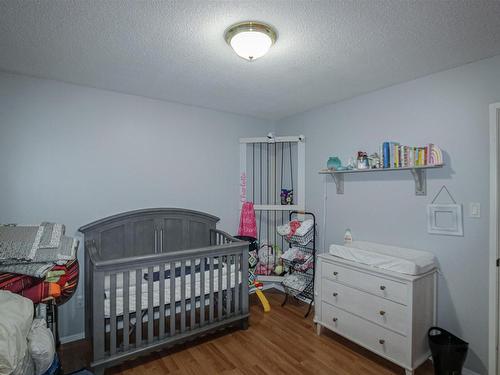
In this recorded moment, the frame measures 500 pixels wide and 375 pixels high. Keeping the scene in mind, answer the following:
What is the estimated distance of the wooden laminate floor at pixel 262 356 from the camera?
6.68ft

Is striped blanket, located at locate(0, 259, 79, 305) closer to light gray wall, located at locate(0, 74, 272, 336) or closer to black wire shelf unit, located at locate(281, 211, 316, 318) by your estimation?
light gray wall, located at locate(0, 74, 272, 336)

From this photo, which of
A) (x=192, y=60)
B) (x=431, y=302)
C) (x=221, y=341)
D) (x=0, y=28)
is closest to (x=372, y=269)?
(x=431, y=302)

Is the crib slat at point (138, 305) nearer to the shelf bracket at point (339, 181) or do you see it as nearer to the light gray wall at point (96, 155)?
the light gray wall at point (96, 155)

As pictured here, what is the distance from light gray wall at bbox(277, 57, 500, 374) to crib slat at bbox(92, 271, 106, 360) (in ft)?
7.54

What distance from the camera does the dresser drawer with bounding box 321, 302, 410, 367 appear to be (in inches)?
77.9

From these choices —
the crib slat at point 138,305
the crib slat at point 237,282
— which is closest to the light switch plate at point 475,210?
the crib slat at point 237,282

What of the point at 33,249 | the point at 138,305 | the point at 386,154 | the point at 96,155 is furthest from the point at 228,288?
the point at 386,154

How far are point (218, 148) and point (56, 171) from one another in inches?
65.1

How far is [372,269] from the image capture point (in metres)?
2.16

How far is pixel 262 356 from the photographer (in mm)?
2199

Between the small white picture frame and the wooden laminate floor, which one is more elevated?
the small white picture frame

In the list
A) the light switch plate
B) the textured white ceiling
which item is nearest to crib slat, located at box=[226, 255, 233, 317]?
the textured white ceiling

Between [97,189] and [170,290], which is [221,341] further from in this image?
[97,189]

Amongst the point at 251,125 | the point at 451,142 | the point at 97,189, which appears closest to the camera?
the point at 451,142
